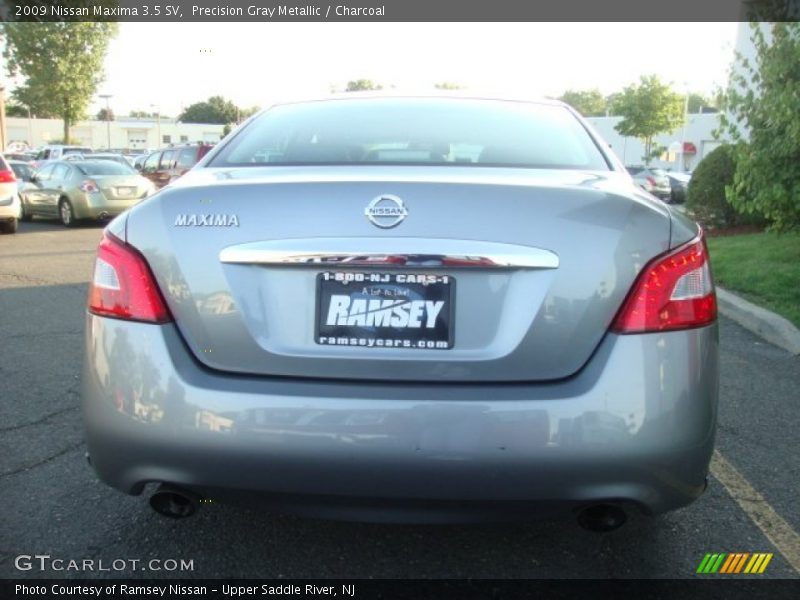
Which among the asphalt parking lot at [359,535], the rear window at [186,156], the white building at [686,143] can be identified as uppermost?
the white building at [686,143]

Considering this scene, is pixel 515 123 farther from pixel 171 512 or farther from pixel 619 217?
pixel 171 512

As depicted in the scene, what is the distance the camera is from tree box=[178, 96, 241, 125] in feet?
318

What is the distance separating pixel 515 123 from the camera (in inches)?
116

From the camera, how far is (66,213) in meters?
14.7

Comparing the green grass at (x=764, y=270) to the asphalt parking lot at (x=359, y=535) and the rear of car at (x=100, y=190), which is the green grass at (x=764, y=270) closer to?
the asphalt parking lot at (x=359, y=535)

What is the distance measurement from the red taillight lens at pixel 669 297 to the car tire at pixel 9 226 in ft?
43.9

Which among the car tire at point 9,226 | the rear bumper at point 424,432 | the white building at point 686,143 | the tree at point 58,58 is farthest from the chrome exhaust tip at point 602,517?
the white building at point 686,143

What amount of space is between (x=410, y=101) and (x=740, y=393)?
2.71 meters

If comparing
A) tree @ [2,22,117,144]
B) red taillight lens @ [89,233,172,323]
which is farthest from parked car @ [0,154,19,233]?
tree @ [2,22,117,144]

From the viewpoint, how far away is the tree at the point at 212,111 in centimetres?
9706

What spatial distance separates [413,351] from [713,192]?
467 inches

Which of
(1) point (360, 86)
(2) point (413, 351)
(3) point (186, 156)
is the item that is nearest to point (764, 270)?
(2) point (413, 351)

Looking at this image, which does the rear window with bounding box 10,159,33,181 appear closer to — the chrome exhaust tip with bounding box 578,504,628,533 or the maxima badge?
the maxima badge

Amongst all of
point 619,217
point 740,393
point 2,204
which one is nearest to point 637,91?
point 2,204
